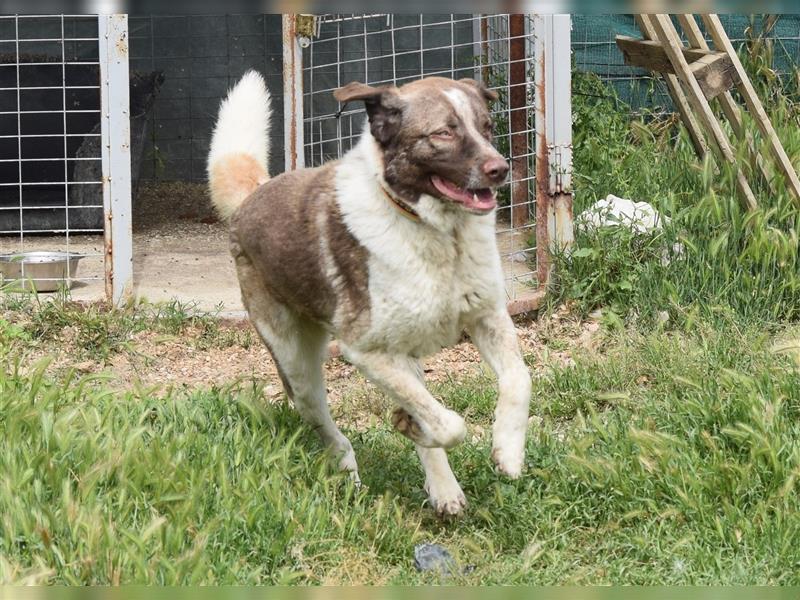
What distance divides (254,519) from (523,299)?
3178mm

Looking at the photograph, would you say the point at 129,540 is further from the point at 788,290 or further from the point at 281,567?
the point at 788,290

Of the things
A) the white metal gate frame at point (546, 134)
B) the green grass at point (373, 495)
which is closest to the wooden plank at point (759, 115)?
the white metal gate frame at point (546, 134)

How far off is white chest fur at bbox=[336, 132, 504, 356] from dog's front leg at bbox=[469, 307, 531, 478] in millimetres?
73

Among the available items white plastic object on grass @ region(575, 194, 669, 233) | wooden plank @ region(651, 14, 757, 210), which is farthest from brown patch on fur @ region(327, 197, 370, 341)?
white plastic object on grass @ region(575, 194, 669, 233)

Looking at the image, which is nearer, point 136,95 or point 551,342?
point 551,342

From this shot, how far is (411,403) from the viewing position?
14.0ft

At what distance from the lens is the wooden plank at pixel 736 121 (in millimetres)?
6586

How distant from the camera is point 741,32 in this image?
865cm

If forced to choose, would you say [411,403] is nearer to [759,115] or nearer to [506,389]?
[506,389]

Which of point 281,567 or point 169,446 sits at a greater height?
point 169,446

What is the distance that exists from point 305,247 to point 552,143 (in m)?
2.76

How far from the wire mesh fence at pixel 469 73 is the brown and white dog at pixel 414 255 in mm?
1682

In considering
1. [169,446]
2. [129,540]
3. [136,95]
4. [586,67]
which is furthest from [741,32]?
[129,540]

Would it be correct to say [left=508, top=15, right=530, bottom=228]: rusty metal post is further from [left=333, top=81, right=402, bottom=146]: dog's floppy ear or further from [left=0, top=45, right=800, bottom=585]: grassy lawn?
[left=333, top=81, right=402, bottom=146]: dog's floppy ear
